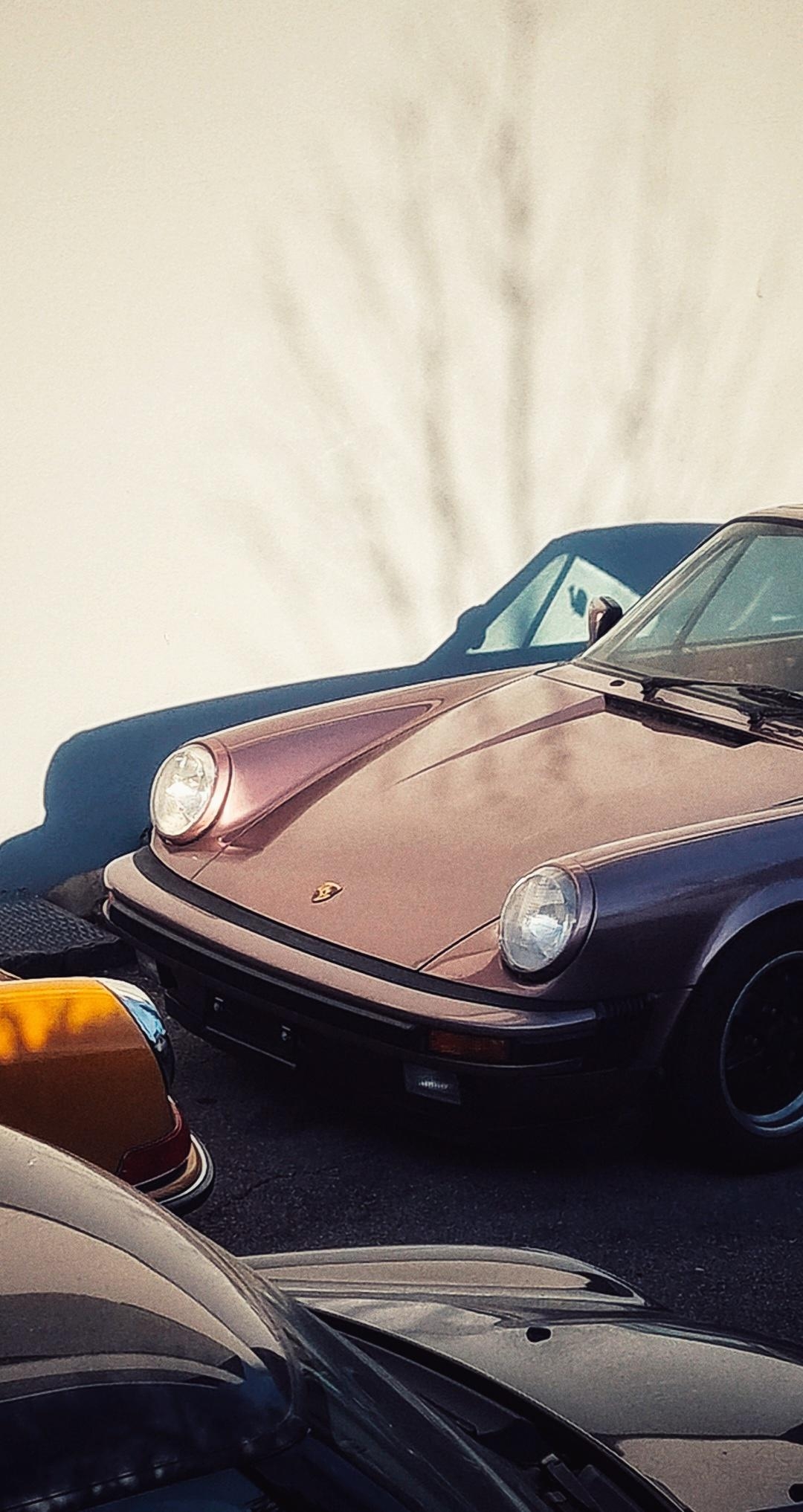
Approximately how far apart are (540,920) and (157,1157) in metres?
1.00

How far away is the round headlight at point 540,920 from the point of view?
351 centimetres

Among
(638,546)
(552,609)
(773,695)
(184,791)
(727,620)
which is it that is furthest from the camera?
(638,546)

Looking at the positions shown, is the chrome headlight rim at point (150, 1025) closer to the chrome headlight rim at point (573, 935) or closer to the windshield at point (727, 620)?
the chrome headlight rim at point (573, 935)

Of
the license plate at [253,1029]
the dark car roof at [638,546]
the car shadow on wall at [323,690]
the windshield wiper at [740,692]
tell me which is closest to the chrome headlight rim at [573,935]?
the license plate at [253,1029]

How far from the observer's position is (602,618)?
5215 mm

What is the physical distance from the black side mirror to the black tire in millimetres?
1662

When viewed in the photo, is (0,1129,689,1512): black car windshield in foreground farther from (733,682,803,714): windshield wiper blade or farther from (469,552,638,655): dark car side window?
(469,552,638,655): dark car side window

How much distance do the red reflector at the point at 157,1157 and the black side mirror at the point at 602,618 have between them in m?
2.58

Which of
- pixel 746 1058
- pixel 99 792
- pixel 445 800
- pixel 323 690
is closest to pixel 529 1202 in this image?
pixel 746 1058

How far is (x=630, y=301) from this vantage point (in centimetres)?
735

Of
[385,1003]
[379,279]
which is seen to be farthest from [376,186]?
[385,1003]

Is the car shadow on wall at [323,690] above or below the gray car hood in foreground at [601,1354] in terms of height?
above

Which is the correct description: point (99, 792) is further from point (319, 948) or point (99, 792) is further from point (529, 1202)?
point (529, 1202)

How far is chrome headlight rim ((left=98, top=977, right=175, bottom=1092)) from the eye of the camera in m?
3.00
